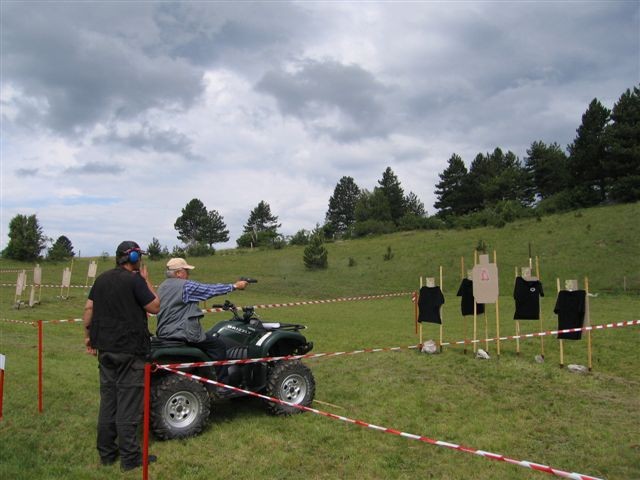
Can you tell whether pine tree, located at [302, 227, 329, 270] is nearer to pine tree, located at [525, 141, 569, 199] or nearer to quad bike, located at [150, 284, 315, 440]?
quad bike, located at [150, 284, 315, 440]

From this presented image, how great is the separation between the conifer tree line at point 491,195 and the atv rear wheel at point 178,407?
3158 cm

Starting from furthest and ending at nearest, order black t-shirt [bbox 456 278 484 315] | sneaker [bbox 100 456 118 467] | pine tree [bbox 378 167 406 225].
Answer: pine tree [bbox 378 167 406 225], black t-shirt [bbox 456 278 484 315], sneaker [bbox 100 456 118 467]

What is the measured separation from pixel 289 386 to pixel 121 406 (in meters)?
2.12

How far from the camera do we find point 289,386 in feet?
20.3

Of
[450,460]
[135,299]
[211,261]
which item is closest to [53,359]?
[135,299]

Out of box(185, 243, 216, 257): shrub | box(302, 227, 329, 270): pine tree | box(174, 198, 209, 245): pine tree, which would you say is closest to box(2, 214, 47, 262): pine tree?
box(185, 243, 216, 257): shrub

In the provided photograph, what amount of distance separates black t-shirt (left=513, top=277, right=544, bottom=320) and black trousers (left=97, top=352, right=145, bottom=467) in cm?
760

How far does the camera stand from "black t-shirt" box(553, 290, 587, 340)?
30.5ft

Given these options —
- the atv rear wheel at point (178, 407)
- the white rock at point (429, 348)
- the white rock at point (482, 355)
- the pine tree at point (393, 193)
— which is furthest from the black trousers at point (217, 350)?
the pine tree at point (393, 193)

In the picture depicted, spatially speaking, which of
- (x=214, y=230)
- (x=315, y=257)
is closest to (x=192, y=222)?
(x=214, y=230)

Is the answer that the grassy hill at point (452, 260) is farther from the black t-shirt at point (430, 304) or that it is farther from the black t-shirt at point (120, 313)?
the black t-shirt at point (120, 313)

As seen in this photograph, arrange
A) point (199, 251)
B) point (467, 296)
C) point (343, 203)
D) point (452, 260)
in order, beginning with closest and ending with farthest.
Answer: point (467, 296) < point (452, 260) < point (199, 251) < point (343, 203)

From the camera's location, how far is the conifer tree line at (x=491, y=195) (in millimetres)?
43219

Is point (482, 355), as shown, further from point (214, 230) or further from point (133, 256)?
point (214, 230)
